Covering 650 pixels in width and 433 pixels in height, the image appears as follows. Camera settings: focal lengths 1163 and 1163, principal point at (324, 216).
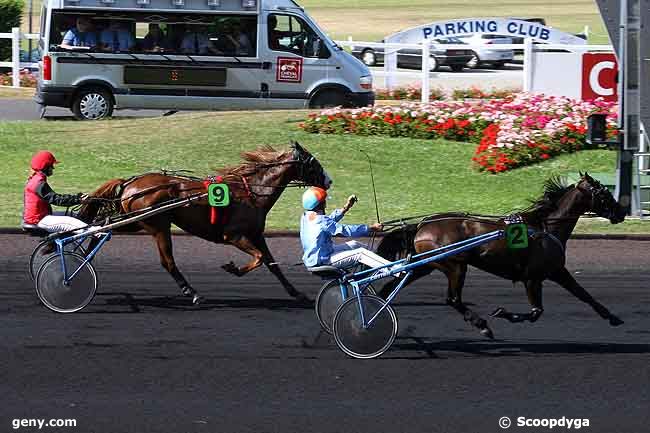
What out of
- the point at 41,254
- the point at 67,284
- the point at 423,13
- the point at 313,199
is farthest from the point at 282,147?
the point at 423,13

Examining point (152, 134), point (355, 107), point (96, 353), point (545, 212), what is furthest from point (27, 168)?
point (545, 212)

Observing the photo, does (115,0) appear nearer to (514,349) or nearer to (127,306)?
(127,306)

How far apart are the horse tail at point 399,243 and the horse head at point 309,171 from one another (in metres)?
1.27

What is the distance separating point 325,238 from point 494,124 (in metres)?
10.0

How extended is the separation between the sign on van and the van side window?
450 inches

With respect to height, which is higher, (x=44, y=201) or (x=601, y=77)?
(x=601, y=77)

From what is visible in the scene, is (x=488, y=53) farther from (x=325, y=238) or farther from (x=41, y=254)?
(x=325, y=238)

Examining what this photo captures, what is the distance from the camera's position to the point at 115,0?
2041cm

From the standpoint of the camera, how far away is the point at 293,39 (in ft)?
68.0

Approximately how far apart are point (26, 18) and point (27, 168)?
35.3 meters

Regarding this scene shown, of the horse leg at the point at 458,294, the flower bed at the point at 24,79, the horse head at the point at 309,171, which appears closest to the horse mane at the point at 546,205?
the horse leg at the point at 458,294

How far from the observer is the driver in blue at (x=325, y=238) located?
8516 millimetres

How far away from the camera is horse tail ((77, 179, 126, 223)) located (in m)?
10.4

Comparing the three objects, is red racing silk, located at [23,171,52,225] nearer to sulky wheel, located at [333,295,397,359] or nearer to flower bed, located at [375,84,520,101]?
sulky wheel, located at [333,295,397,359]
